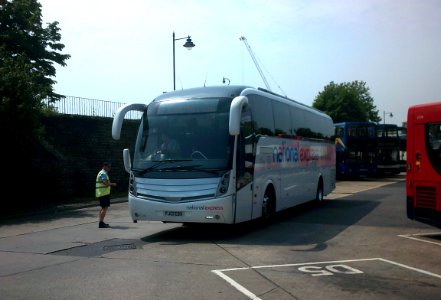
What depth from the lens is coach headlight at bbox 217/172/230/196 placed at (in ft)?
35.1

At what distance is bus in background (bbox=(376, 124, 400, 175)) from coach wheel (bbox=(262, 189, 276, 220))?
27.7 m

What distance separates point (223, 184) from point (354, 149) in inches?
1121

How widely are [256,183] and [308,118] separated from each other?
605cm

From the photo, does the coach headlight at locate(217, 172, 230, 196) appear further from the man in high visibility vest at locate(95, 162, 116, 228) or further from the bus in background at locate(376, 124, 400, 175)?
the bus in background at locate(376, 124, 400, 175)

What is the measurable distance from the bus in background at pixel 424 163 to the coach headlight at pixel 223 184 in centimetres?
395

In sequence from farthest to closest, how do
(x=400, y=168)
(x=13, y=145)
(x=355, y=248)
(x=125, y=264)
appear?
(x=400, y=168), (x=13, y=145), (x=355, y=248), (x=125, y=264)

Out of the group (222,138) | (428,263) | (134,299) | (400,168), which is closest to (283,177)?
(222,138)

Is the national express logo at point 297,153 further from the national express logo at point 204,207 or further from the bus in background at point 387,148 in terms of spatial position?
the bus in background at point 387,148

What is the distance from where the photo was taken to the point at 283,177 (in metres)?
14.1

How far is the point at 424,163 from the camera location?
10.7 m

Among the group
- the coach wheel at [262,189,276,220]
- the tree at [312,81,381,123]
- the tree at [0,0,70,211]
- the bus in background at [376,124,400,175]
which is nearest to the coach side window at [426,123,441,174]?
the coach wheel at [262,189,276,220]

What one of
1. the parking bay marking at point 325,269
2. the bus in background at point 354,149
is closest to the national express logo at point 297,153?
the parking bay marking at point 325,269

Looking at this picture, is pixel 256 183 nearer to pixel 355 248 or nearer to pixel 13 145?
pixel 355 248

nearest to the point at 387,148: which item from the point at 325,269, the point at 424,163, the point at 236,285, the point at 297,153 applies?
the point at 297,153
